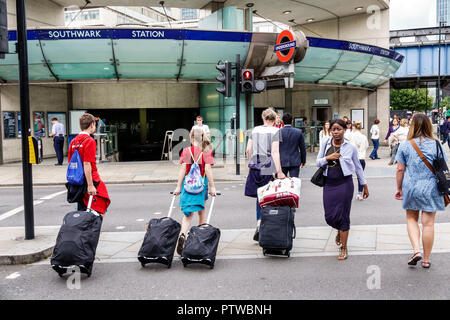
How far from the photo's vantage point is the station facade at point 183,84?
63.9ft

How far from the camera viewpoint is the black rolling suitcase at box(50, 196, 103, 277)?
5.14 meters

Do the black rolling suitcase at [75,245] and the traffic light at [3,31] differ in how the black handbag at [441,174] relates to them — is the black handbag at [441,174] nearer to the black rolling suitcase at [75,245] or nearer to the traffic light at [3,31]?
the black rolling suitcase at [75,245]

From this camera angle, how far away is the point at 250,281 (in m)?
5.15

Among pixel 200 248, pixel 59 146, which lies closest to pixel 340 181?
pixel 200 248

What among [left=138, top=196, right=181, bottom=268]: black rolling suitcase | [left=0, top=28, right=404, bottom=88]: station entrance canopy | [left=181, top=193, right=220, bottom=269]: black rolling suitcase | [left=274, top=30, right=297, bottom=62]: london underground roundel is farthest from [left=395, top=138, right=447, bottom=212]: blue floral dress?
[left=0, top=28, right=404, bottom=88]: station entrance canopy

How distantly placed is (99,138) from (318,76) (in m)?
10.8

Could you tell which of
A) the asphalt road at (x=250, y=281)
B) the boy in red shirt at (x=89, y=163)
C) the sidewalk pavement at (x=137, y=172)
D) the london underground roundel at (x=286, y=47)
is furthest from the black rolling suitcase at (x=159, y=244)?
the london underground roundel at (x=286, y=47)

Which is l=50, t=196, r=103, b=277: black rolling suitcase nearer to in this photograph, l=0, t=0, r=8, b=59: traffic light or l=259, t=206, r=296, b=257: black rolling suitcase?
l=259, t=206, r=296, b=257: black rolling suitcase

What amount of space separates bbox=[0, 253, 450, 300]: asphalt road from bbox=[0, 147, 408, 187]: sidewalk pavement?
856 cm

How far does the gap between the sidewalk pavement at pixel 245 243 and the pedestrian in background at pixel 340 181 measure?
53cm

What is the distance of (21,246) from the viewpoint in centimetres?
632

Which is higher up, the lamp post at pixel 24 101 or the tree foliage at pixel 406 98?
the tree foliage at pixel 406 98

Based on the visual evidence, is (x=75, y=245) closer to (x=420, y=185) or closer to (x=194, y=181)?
(x=194, y=181)
